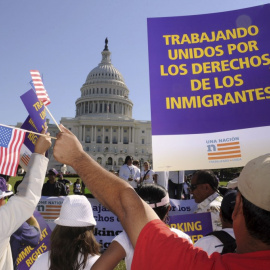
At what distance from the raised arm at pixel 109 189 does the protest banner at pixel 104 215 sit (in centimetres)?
454

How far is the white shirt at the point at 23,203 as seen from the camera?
6.86 ft

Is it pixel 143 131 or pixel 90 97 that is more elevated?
pixel 90 97

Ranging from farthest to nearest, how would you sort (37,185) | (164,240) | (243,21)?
1. (243,21)
2. (37,185)
3. (164,240)

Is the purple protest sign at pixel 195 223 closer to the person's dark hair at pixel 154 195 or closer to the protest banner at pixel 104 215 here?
the person's dark hair at pixel 154 195

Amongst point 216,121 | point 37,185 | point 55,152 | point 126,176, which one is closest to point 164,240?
point 55,152

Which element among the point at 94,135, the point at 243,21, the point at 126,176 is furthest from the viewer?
the point at 94,135

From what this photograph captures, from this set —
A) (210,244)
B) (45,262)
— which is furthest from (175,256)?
(45,262)

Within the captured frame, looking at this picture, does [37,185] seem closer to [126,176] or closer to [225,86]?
[225,86]

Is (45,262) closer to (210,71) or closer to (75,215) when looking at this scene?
(75,215)

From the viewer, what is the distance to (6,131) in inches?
127

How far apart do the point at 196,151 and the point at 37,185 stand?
5.03 feet

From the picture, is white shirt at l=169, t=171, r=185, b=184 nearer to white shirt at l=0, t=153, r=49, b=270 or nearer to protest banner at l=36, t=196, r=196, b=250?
protest banner at l=36, t=196, r=196, b=250

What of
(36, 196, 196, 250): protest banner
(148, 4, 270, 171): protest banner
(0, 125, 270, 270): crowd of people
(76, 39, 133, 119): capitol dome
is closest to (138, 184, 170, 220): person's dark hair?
(0, 125, 270, 270): crowd of people

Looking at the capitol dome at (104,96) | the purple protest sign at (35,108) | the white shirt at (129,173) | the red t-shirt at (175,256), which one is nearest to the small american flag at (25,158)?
the purple protest sign at (35,108)
